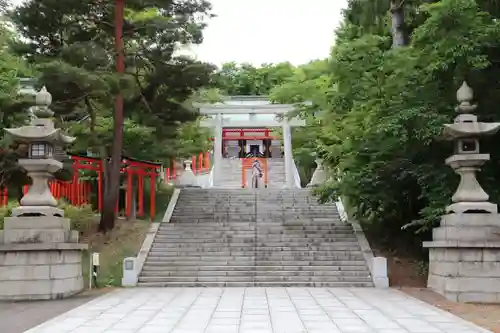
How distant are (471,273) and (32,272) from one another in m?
8.21

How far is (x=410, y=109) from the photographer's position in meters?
12.5

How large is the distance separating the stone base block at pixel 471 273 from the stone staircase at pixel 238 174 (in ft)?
55.4

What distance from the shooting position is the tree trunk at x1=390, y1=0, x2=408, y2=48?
1638 cm

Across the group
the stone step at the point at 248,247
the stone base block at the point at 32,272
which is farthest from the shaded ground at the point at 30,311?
the stone step at the point at 248,247

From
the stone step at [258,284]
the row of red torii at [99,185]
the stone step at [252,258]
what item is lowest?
the stone step at [258,284]

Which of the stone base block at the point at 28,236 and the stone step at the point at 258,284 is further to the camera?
the stone step at the point at 258,284

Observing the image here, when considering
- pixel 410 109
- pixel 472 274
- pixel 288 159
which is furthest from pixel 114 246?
pixel 288 159

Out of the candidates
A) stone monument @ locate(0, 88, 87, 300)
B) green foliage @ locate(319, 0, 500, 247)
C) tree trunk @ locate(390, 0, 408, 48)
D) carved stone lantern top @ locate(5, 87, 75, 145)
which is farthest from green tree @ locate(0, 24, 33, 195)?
tree trunk @ locate(390, 0, 408, 48)

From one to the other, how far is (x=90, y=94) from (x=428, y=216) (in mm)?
8847

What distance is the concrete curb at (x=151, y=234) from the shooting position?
1391 centimetres

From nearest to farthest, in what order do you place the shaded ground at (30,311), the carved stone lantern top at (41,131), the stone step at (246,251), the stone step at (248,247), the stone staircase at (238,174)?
the shaded ground at (30,311), the carved stone lantern top at (41,131), the stone step at (246,251), the stone step at (248,247), the stone staircase at (238,174)

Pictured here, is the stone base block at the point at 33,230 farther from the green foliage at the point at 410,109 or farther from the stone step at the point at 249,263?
the green foliage at the point at 410,109

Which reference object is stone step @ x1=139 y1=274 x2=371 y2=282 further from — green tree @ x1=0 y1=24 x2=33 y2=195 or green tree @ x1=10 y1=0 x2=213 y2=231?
green tree @ x1=0 y1=24 x2=33 y2=195

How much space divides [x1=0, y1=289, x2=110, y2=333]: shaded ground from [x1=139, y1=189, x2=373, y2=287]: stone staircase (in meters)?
2.77
